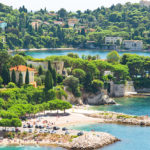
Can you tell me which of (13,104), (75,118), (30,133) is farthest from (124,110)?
(30,133)

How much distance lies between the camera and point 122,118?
75625mm

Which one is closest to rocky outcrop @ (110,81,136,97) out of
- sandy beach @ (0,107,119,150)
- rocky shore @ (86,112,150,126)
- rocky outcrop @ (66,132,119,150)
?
rocky shore @ (86,112,150,126)

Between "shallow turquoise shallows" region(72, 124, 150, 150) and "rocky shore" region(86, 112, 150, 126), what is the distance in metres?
1.93

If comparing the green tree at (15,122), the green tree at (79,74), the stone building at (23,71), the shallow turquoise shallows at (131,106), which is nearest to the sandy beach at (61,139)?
the green tree at (15,122)

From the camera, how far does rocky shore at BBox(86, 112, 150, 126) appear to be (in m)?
74.1

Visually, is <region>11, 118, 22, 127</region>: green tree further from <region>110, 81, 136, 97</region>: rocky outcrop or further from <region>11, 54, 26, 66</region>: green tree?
<region>110, 81, 136, 97</region>: rocky outcrop

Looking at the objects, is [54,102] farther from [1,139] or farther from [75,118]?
[1,139]

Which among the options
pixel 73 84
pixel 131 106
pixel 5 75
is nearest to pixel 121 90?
pixel 131 106

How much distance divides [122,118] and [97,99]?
16.2 meters

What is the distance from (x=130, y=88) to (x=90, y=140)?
41.8 metres

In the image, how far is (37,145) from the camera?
6128 centimetres

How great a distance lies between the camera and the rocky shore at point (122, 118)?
74.1 metres

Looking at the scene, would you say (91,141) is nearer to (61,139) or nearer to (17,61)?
(61,139)

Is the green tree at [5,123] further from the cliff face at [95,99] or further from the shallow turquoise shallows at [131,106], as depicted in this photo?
the cliff face at [95,99]
